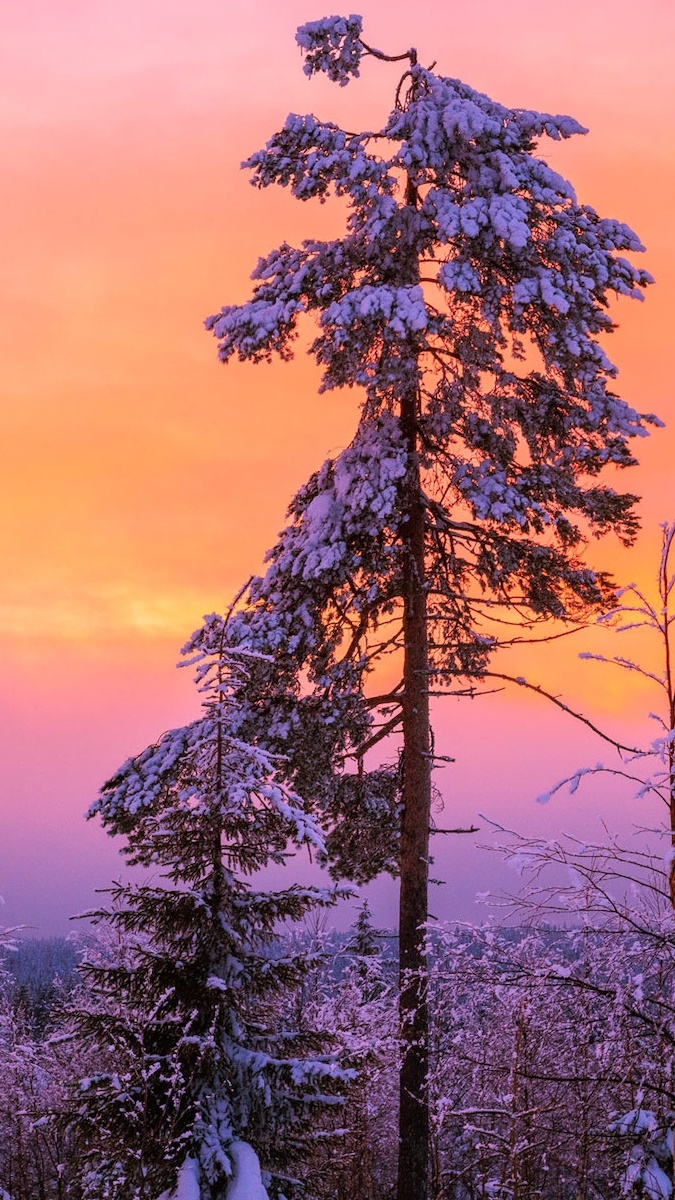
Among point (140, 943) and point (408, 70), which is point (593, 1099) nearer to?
point (140, 943)

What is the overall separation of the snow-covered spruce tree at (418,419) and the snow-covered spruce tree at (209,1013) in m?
2.93

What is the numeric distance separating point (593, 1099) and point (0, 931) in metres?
7.82

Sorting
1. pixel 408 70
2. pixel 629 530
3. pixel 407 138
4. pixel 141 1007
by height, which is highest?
pixel 408 70

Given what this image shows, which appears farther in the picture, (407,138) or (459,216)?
(407,138)

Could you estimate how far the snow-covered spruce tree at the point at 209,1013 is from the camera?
966cm

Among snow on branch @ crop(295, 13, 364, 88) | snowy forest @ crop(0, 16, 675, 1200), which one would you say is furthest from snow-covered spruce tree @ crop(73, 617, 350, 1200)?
snow on branch @ crop(295, 13, 364, 88)


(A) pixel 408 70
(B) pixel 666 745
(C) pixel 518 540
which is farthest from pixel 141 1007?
(A) pixel 408 70

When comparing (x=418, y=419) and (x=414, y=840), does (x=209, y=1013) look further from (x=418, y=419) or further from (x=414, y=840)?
(x=418, y=419)

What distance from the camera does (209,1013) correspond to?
10.2 metres

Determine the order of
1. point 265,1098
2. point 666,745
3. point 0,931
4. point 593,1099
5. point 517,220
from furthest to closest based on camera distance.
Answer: point 0,931
point 517,220
point 593,1099
point 265,1098
point 666,745

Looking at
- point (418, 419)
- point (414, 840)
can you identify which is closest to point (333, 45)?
point (418, 419)

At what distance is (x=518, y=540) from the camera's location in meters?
14.6

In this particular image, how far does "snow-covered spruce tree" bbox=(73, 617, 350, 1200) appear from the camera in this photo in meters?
9.66

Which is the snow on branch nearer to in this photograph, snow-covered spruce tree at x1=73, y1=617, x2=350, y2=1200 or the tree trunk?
the tree trunk
